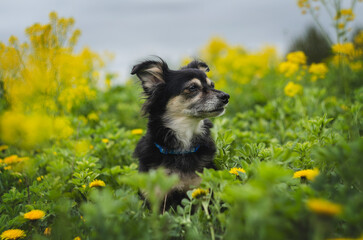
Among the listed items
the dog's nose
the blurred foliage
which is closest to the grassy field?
the dog's nose

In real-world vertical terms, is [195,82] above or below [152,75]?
below

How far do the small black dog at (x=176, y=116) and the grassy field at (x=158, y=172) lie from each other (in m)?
0.19

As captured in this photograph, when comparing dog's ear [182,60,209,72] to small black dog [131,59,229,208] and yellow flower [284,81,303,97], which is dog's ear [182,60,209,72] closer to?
small black dog [131,59,229,208]

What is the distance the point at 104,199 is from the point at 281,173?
0.76 metres

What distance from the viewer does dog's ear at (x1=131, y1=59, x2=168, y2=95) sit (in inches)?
133

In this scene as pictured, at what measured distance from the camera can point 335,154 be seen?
1463 millimetres

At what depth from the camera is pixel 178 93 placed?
335 centimetres

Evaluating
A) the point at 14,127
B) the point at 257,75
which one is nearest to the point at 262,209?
the point at 14,127

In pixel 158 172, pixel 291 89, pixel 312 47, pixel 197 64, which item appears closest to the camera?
pixel 158 172

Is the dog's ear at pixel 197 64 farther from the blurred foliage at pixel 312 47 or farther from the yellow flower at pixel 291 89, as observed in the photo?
the blurred foliage at pixel 312 47

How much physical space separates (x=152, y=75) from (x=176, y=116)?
547 millimetres

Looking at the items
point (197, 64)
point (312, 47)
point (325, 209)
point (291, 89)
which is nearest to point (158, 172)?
point (325, 209)

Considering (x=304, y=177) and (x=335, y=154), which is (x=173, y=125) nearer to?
(x=304, y=177)

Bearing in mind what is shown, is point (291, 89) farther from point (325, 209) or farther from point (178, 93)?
point (325, 209)
